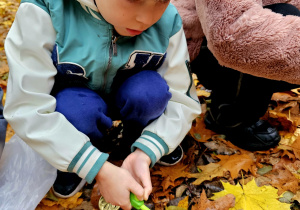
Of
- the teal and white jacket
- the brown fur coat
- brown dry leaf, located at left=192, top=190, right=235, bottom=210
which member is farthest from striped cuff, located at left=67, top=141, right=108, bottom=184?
the brown fur coat

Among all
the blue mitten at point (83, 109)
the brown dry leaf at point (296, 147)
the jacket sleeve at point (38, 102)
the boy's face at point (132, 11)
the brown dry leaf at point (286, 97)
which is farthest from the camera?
the brown dry leaf at point (286, 97)

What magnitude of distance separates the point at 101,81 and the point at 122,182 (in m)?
0.39

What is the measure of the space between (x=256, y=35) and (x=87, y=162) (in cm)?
70

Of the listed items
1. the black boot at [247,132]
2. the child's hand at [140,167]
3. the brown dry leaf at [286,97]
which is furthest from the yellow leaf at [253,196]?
the brown dry leaf at [286,97]

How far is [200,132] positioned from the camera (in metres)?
1.57

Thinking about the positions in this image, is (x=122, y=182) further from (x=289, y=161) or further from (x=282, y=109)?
(x=282, y=109)

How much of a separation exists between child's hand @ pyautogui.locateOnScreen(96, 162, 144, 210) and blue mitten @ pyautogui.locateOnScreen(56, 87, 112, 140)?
167mm

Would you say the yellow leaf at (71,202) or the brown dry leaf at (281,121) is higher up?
the brown dry leaf at (281,121)

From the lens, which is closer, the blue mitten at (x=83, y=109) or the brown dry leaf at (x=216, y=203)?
the blue mitten at (x=83, y=109)

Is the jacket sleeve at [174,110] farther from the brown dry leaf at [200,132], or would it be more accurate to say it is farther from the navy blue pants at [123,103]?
the brown dry leaf at [200,132]

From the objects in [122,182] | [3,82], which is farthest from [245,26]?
[3,82]

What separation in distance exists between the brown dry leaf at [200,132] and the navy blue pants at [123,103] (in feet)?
1.46

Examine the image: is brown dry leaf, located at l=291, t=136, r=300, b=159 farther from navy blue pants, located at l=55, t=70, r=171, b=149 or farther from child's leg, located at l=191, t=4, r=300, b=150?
navy blue pants, located at l=55, t=70, r=171, b=149

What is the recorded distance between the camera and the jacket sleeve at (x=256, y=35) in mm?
979
